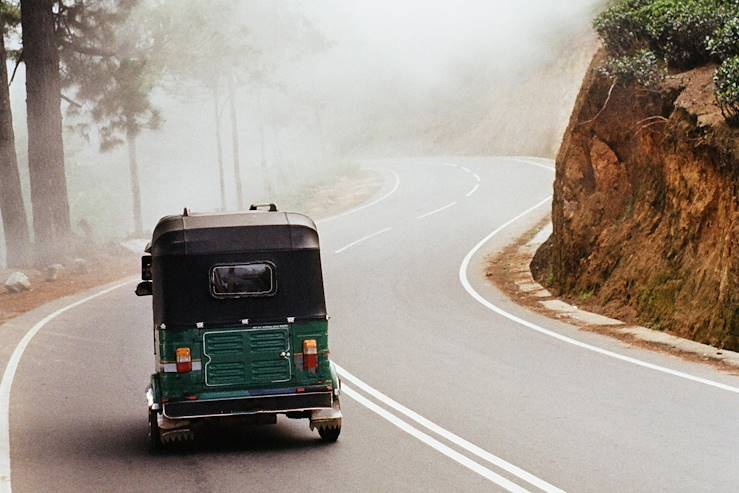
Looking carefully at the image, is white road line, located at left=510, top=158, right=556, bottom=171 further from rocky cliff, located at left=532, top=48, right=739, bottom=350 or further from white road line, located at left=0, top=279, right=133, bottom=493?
white road line, located at left=0, top=279, right=133, bottom=493

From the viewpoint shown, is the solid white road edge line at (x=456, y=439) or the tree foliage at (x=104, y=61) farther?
the tree foliage at (x=104, y=61)

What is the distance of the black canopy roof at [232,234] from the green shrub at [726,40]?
10.1 metres

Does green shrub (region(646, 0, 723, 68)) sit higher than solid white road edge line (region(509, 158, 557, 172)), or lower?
higher

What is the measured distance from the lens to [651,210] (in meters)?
18.6

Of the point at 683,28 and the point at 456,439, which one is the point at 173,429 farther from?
the point at 683,28

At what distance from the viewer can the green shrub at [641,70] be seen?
→ 62.2 feet

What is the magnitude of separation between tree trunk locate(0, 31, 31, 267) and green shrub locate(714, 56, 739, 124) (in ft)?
70.1

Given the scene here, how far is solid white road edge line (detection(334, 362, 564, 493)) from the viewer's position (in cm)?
842

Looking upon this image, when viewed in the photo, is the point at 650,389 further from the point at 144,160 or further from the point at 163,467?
the point at 144,160

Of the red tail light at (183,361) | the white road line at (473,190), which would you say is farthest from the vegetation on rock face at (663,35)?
the white road line at (473,190)

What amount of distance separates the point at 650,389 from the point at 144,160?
3545 inches

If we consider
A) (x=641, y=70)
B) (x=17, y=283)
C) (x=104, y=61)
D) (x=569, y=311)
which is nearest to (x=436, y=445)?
(x=569, y=311)

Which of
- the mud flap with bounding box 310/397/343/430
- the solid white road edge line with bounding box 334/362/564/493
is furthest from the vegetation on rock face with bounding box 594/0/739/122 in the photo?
the mud flap with bounding box 310/397/343/430

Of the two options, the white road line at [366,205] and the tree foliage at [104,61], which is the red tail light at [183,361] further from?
the white road line at [366,205]
